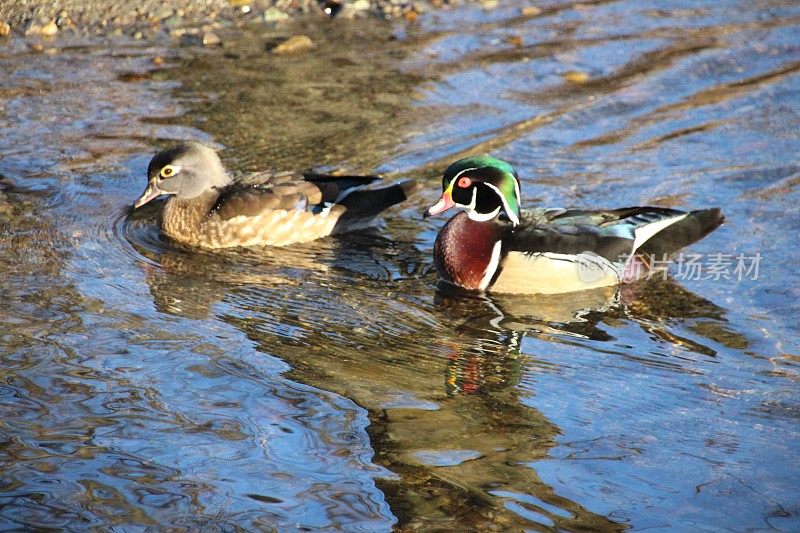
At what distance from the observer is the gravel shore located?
11195mm

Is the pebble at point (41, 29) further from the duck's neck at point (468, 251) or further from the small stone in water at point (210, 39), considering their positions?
the duck's neck at point (468, 251)

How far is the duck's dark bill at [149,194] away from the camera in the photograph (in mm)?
7848

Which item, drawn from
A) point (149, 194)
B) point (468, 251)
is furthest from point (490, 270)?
point (149, 194)

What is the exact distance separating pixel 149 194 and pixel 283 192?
90 centimetres

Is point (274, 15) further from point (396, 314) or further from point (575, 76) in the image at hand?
point (396, 314)

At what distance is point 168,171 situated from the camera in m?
7.85

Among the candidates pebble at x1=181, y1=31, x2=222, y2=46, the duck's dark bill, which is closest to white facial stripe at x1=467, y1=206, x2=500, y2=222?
the duck's dark bill

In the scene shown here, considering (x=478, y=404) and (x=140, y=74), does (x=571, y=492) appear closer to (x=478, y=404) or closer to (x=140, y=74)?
(x=478, y=404)

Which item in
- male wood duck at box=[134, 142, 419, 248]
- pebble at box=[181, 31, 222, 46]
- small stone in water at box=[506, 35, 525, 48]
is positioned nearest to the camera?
male wood duck at box=[134, 142, 419, 248]

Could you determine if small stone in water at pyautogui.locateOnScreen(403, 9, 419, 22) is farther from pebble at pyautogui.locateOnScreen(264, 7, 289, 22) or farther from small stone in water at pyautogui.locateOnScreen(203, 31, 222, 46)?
small stone in water at pyautogui.locateOnScreen(203, 31, 222, 46)

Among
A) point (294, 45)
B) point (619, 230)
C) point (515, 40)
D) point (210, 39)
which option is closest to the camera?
point (619, 230)

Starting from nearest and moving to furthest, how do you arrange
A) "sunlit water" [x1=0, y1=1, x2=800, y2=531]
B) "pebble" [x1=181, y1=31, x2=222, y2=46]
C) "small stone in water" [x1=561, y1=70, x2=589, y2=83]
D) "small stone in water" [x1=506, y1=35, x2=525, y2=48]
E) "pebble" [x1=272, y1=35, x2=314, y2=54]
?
1. "sunlit water" [x1=0, y1=1, x2=800, y2=531]
2. "small stone in water" [x1=561, y1=70, x2=589, y2=83]
3. "pebble" [x1=272, y1=35, x2=314, y2=54]
4. "pebble" [x1=181, y1=31, x2=222, y2=46]
5. "small stone in water" [x1=506, y1=35, x2=525, y2=48]

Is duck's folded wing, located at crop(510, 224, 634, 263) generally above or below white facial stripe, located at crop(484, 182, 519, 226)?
below

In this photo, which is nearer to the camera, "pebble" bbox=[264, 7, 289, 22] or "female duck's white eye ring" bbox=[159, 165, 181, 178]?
"female duck's white eye ring" bbox=[159, 165, 181, 178]
